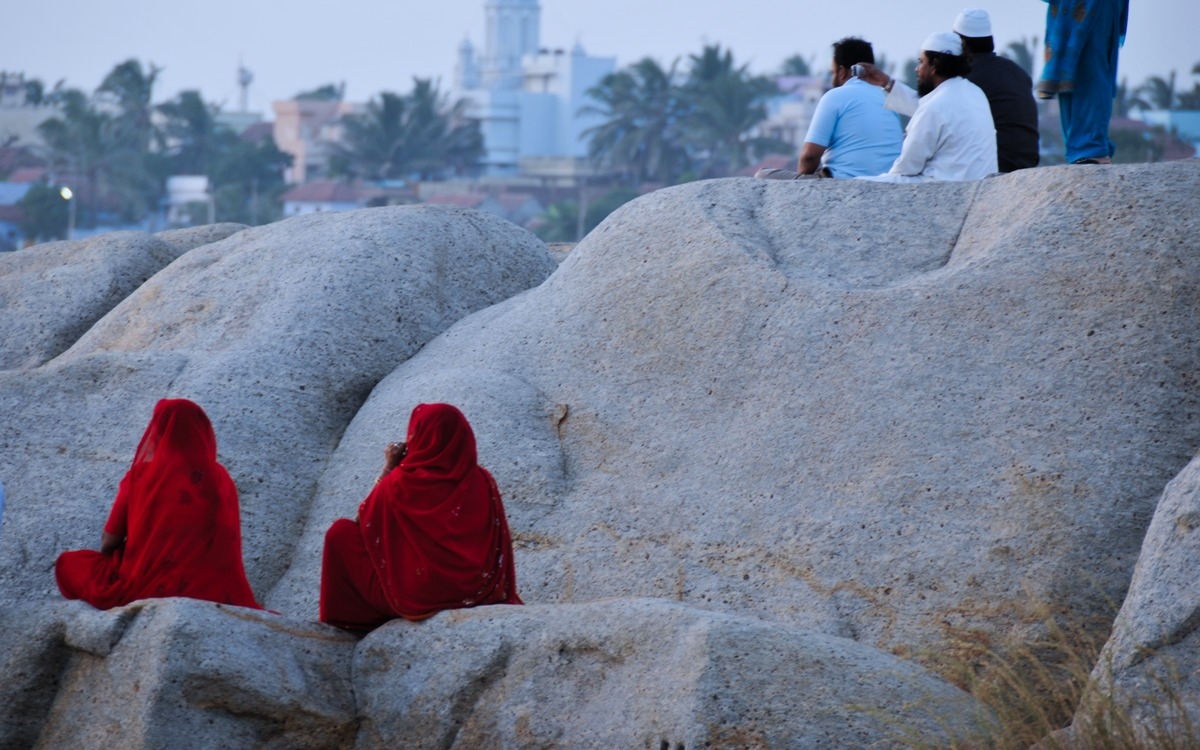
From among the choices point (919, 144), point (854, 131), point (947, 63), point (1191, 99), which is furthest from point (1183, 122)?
point (919, 144)

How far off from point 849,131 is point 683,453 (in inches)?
101

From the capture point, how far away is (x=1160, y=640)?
570 centimetres

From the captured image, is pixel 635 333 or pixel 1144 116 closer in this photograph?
pixel 635 333

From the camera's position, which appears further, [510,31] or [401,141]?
[510,31]

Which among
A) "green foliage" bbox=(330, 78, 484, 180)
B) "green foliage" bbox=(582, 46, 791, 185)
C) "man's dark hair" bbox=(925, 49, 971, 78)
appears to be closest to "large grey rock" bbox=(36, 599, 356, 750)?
"man's dark hair" bbox=(925, 49, 971, 78)

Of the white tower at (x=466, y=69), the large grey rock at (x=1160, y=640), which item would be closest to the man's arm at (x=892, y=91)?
the large grey rock at (x=1160, y=640)

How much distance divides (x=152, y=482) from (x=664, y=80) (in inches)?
2539

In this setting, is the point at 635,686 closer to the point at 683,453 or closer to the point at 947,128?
the point at 683,453

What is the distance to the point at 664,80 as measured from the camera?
2744 inches

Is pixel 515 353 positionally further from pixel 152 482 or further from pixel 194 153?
pixel 194 153

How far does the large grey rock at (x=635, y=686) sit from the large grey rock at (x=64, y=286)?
453 centimetres

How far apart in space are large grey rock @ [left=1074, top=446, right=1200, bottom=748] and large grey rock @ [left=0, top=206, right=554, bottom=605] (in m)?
4.09

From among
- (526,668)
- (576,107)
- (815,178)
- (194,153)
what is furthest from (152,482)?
(576,107)

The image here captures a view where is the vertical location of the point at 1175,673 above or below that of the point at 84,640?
above
